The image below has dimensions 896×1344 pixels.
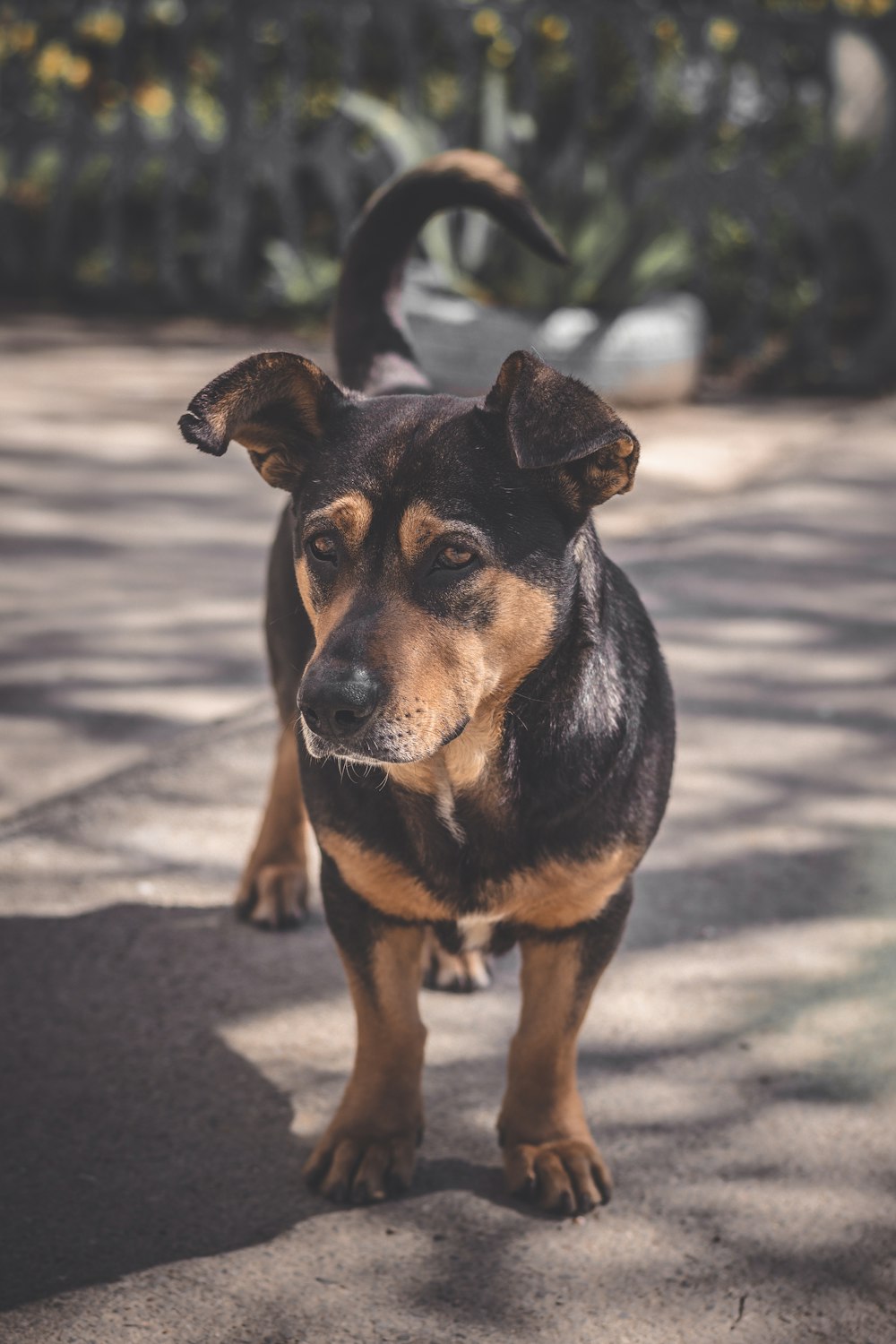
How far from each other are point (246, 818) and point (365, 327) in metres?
1.46

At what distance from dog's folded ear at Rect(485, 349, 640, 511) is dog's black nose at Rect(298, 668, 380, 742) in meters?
0.43

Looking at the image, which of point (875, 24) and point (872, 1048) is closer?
point (872, 1048)

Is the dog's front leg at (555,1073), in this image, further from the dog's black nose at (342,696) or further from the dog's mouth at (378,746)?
the dog's black nose at (342,696)

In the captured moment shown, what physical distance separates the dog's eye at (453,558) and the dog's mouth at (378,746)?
0.92 ft

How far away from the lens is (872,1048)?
11.0 ft

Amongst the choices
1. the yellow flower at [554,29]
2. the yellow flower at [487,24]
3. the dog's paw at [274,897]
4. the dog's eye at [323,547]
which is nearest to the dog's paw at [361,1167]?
the dog's paw at [274,897]

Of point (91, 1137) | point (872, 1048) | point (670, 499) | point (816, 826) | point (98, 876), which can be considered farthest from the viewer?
point (670, 499)

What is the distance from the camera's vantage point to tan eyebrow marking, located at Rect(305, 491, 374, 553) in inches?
99.4

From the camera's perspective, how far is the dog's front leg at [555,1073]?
2.87 meters

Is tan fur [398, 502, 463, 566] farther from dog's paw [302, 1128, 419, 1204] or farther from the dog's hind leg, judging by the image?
the dog's hind leg

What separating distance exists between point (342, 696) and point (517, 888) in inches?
24.2

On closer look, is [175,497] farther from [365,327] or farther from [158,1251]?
[158,1251]

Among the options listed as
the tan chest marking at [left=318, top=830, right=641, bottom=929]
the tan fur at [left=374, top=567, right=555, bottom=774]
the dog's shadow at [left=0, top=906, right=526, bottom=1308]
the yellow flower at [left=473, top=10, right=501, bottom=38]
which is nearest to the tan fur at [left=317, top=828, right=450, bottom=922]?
the tan chest marking at [left=318, top=830, right=641, bottom=929]

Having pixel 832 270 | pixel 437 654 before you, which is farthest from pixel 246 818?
pixel 832 270
